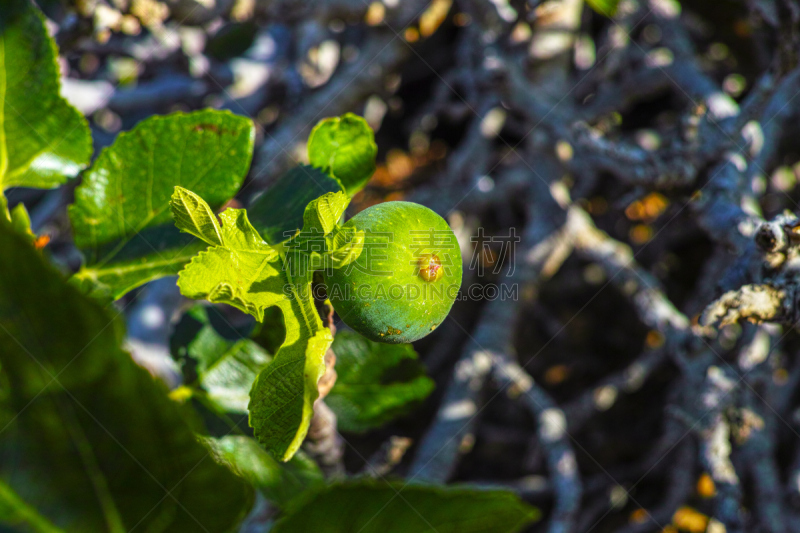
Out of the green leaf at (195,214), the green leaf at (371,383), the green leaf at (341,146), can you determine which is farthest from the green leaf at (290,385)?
the green leaf at (371,383)

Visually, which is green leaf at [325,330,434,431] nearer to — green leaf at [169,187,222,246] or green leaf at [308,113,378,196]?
green leaf at [308,113,378,196]

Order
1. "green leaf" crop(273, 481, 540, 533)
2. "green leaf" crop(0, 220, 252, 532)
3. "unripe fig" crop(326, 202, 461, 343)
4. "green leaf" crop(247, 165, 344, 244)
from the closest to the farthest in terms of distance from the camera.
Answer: "green leaf" crop(0, 220, 252, 532) < "green leaf" crop(273, 481, 540, 533) < "unripe fig" crop(326, 202, 461, 343) < "green leaf" crop(247, 165, 344, 244)

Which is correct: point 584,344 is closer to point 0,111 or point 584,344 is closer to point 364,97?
point 364,97

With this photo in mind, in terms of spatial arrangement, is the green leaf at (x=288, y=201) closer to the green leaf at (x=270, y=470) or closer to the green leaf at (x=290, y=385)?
the green leaf at (x=290, y=385)

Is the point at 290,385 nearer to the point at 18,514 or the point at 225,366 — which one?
the point at 18,514

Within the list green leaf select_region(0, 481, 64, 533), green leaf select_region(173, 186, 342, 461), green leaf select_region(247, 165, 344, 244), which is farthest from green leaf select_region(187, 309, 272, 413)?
green leaf select_region(0, 481, 64, 533)

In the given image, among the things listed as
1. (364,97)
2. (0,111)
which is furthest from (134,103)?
(0,111)
